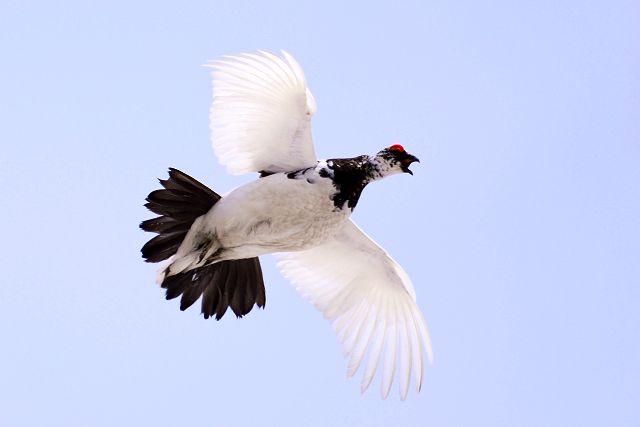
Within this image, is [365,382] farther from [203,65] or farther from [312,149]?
[203,65]

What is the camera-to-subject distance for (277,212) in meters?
10.6

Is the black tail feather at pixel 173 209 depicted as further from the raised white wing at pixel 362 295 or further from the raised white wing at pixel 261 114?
the raised white wing at pixel 362 295

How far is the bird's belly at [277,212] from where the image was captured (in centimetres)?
1058

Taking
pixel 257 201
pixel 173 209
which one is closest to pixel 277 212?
pixel 257 201

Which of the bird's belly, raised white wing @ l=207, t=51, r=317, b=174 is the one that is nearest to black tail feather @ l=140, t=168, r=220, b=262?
the bird's belly

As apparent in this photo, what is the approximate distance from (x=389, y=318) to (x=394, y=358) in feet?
1.63

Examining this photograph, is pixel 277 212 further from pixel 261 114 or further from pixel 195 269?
pixel 195 269

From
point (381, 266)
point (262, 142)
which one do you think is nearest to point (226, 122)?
point (262, 142)

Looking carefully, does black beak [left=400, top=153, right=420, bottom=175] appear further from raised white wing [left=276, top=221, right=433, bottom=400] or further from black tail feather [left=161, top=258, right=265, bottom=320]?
black tail feather [left=161, top=258, right=265, bottom=320]

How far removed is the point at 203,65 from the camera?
10586 mm

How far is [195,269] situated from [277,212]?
1.22 meters

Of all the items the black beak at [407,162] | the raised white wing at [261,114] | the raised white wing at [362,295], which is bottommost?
the raised white wing at [362,295]

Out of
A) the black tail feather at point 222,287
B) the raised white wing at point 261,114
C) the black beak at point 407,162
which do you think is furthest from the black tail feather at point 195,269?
the black beak at point 407,162

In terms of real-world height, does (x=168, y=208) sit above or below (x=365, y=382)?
above
